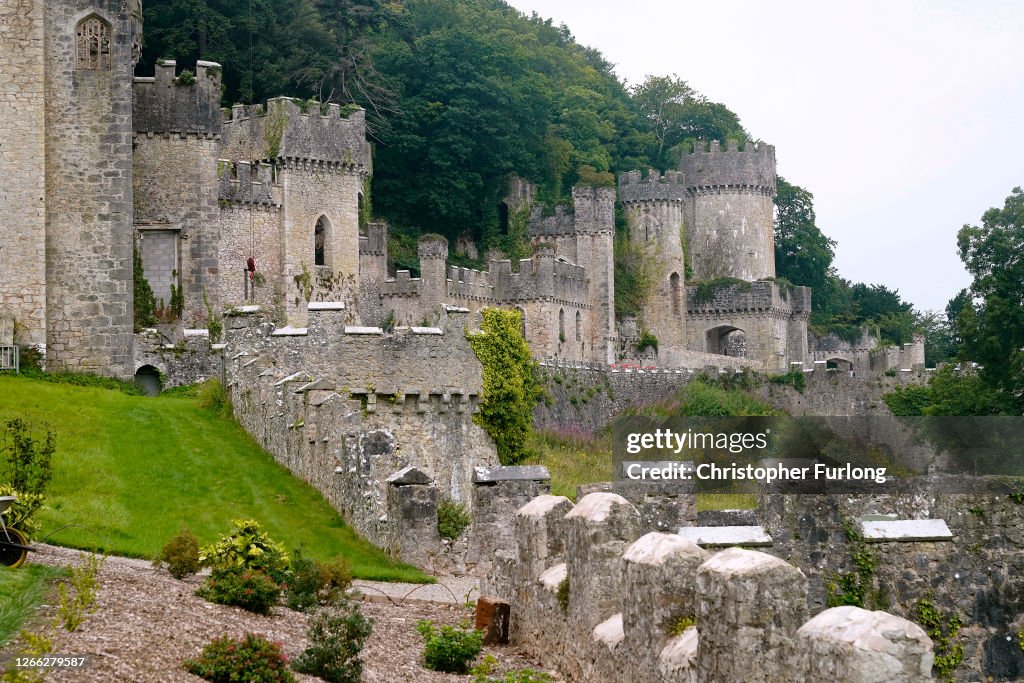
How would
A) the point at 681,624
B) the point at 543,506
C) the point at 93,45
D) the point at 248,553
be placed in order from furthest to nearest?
the point at 93,45
the point at 248,553
the point at 543,506
the point at 681,624

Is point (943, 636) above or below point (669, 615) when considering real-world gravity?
below

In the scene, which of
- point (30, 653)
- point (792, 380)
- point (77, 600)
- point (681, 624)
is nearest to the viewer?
point (681, 624)

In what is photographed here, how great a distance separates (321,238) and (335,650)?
3764 cm

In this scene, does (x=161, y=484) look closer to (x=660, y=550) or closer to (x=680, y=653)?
(x=660, y=550)

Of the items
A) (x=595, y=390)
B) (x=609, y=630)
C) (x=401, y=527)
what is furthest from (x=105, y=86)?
(x=609, y=630)

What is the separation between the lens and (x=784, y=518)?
15.9 meters

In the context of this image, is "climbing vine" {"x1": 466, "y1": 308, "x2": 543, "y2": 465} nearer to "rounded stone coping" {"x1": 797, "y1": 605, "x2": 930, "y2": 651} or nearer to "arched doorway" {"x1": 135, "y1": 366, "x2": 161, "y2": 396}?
"arched doorway" {"x1": 135, "y1": 366, "x2": 161, "y2": 396}

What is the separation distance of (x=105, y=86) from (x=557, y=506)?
86.0 ft

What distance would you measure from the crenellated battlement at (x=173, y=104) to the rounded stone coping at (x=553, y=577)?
3101 cm

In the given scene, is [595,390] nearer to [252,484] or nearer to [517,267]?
[517,267]

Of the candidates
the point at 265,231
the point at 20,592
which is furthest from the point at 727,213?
the point at 20,592

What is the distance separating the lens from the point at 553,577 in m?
14.8

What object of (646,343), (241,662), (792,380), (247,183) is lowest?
(241,662)

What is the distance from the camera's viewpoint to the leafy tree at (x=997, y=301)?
178 ft
